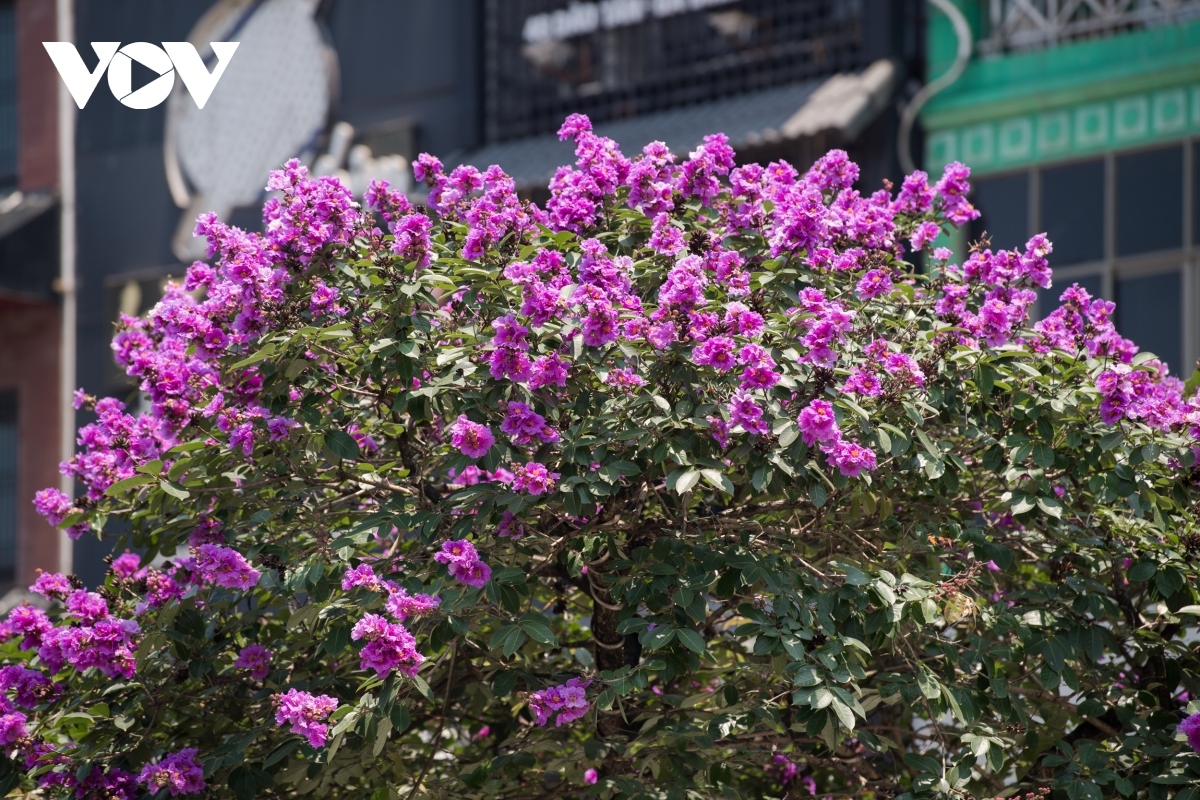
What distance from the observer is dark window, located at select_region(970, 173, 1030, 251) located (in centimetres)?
1248

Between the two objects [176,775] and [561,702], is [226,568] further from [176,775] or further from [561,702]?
[561,702]

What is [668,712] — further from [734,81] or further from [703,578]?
[734,81]

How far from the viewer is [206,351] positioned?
17.0 feet

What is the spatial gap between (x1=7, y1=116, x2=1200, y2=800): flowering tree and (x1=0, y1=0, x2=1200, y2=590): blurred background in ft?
13.6

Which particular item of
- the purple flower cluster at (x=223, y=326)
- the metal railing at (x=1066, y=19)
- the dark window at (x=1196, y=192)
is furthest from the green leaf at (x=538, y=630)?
the metal railing at (x=1066, y=19)

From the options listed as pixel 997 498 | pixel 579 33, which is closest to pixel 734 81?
pixel 579 33

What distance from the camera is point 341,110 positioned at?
16.5m

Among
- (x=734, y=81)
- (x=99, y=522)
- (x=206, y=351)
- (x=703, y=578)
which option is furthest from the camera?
(x=734, y=81)

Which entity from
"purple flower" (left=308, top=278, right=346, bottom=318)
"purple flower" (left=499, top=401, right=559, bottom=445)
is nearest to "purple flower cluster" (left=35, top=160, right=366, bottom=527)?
"purple flower" (left=308, top=278, right=346, bottom=318)

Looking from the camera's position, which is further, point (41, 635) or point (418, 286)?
point (41, 635)

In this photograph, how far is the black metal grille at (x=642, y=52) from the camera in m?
13.6

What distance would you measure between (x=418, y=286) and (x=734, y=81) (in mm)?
9537

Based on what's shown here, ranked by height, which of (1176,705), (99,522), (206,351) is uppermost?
(206,351)

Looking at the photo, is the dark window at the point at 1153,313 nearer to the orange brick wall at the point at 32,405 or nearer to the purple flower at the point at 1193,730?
the purple flower at the point at 1193,730
